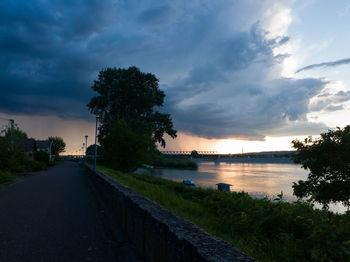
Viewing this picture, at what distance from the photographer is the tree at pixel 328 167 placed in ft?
41.7

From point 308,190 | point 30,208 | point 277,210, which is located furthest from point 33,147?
point 277,210

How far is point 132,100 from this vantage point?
4222cm

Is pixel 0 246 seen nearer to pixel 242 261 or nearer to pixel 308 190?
pixel 242 261

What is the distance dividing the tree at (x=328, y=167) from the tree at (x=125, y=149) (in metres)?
21.0

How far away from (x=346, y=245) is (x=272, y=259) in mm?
999

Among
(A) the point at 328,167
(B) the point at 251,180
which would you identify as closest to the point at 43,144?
(B) the point at 251,180

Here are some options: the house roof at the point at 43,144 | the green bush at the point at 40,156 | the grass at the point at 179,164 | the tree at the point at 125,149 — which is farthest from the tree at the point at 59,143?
the tree at the point at 125,149

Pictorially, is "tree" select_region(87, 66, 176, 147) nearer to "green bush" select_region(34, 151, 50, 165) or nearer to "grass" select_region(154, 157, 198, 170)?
"green bush" select_region(34, 151, 50, 165)

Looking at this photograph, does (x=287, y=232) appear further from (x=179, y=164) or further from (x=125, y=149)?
(x=179, y=164)

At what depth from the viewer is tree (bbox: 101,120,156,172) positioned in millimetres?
31359

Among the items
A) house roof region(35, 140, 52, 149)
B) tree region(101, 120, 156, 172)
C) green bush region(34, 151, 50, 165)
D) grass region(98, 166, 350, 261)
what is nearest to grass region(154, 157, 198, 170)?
house roof region(35, 140, 52, 149)

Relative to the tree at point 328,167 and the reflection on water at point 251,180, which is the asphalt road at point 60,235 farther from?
the reflection on water at point 251,180

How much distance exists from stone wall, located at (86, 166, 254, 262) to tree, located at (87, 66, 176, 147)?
118 ft

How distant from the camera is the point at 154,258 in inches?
143
